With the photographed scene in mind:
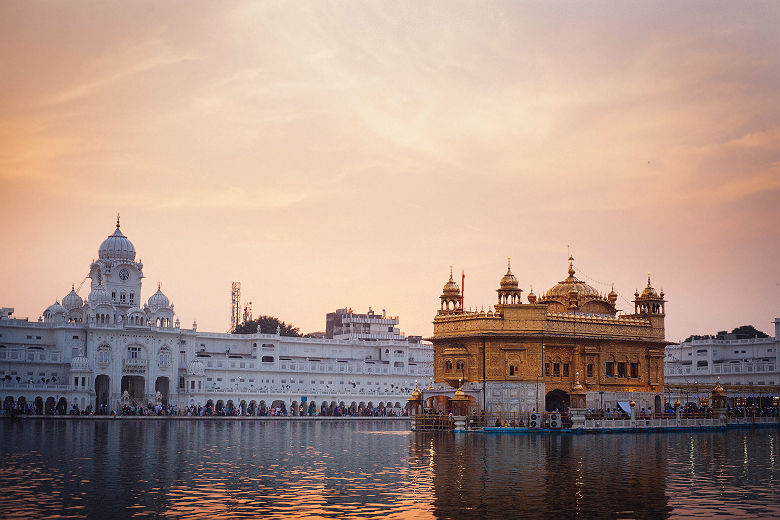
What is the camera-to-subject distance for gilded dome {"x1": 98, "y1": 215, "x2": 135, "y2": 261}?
95938 millimetres

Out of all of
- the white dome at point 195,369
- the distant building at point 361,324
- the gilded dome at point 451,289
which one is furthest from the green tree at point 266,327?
the gilded dome at point 451,289

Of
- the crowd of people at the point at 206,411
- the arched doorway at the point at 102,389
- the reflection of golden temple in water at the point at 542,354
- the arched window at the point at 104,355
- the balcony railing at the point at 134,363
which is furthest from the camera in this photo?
the balcony railing at the point at 134,363

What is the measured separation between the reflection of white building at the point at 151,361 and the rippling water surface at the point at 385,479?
1780 inches

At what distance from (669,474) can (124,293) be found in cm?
7552

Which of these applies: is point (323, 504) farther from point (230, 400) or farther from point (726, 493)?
point (230, 400)

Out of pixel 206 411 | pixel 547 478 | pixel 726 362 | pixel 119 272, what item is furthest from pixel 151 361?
pixel 547 478

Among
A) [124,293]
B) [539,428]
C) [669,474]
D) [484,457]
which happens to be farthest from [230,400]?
[669,474]

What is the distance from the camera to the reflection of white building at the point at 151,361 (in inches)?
3344

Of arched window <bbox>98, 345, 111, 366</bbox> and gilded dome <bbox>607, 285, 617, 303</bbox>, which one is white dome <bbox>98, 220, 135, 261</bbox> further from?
gilded dome <bbox>607, 285, 617, 303</bbox>

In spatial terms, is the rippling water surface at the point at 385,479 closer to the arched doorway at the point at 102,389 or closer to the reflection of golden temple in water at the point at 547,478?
the reflection of golden temple in water at the point at 547,478

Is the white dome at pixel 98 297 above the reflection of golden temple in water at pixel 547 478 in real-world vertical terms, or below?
above

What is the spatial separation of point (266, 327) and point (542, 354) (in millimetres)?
74953

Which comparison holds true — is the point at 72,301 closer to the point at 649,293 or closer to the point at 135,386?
the point at 135,386

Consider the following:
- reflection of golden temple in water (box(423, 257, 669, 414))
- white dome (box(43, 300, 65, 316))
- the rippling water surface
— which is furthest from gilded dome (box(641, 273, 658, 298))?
white dome (box(43, 300, 65, 316))
